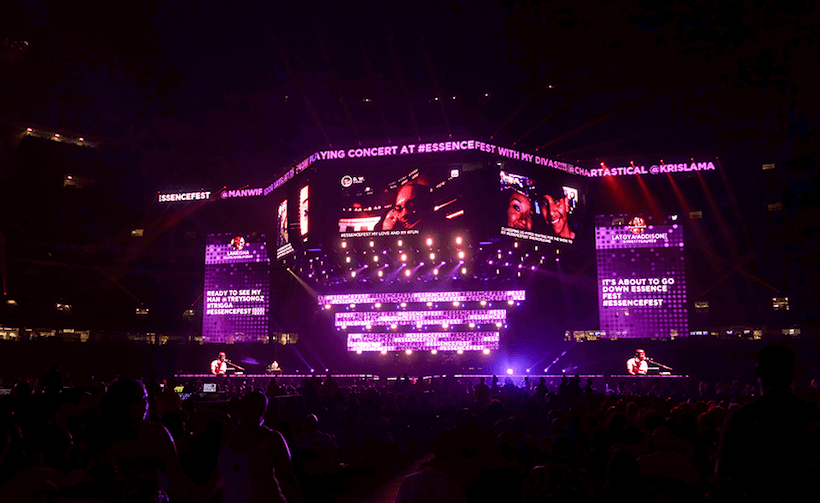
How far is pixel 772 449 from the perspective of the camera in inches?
135

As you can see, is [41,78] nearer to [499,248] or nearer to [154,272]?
[154,272]

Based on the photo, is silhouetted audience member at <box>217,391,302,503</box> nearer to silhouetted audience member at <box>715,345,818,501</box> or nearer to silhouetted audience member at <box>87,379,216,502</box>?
silhouetted audience member at <box>87,379,216,502</box>

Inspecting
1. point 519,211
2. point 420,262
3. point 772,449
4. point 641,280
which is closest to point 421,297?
point 420,262

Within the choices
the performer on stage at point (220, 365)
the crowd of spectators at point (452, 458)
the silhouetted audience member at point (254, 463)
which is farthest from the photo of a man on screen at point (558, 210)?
the silhouetted audience member at point (254, 463)

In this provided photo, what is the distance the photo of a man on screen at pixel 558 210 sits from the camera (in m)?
27.8

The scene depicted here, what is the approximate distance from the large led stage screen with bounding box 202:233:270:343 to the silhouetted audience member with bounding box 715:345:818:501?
31.6m

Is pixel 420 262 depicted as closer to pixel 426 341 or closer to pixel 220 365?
pixel 426 341

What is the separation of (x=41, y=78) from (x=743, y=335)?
37.8 m

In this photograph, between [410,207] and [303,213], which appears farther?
[303,213]

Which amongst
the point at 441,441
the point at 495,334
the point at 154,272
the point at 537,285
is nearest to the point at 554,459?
the point at 441,441

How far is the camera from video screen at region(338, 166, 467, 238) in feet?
86.4

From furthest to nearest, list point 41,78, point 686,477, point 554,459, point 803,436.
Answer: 1. point 41,78
2. point 554,459
3. point 686,477
4. point 803,436

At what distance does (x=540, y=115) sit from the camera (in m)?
30.0

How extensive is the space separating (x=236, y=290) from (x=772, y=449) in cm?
3285
